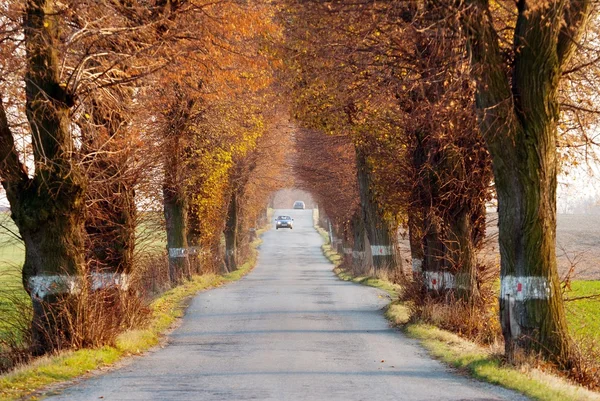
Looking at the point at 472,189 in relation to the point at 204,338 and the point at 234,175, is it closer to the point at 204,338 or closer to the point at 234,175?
the point at 204,338

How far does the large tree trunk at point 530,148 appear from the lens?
46.3ft

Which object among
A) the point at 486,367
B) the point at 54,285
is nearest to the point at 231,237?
the point at 54,285

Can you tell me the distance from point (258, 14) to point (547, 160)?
23.9ft

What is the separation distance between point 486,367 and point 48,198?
7.23 metres

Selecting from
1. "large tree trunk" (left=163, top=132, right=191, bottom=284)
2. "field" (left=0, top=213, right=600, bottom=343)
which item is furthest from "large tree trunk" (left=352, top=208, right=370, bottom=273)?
"large tree trunk" (left=163, top=132, right=191, bottom=284)

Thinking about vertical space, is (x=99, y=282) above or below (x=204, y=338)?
above

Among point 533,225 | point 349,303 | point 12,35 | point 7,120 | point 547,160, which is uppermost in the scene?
point 12,35

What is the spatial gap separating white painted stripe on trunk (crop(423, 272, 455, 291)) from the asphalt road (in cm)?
143

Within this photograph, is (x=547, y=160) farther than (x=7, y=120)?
No

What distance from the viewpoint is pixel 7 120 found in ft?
51.4

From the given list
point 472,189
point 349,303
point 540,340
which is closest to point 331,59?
point 472,189

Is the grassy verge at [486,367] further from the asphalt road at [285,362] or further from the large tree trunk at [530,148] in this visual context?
the large tree trunk at [530,148]

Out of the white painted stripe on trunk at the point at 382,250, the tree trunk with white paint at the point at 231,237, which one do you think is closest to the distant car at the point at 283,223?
the tree trunk with white paint at the point at 231,237

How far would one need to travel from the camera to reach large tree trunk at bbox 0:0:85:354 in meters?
15.1
